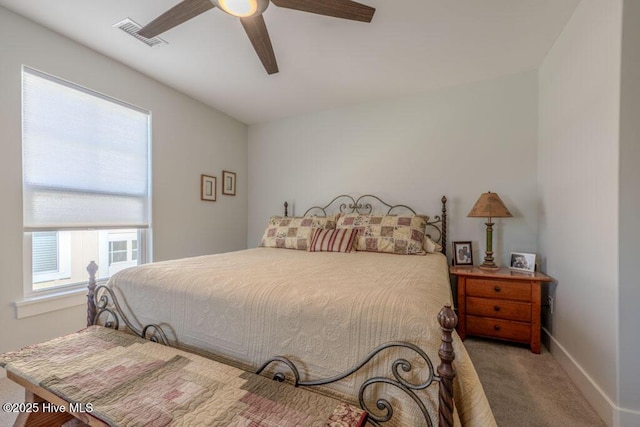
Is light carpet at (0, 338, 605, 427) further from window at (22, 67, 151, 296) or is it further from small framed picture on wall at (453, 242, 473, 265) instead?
window at (22, 67, 151, 296)

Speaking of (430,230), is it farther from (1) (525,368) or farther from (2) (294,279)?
(2) (294,279)

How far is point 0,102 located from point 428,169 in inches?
142

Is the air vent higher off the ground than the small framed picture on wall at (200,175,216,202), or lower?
higher

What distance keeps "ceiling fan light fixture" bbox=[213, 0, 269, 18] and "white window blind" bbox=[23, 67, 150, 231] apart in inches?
68.6

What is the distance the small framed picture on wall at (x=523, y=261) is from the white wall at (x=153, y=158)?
3.35 m

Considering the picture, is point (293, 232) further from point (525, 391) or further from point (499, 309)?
point (525, 391)

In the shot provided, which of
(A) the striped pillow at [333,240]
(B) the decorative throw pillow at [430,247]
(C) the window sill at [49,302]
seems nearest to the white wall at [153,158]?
(C) the window sill at [49,302]

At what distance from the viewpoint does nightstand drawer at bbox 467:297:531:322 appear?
2162mm

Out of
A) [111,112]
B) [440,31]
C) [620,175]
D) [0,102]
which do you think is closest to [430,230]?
[620,175]

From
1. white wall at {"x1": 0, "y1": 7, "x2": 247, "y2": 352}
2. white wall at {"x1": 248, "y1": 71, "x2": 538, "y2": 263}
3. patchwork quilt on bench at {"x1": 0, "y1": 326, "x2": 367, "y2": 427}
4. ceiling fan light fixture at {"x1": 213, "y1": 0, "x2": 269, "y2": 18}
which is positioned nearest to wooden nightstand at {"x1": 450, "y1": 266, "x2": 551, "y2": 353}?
white wall at {"x1": 248, "y1": 71, "x2": 538, "y2": 263}

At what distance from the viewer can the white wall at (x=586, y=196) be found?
1419mm

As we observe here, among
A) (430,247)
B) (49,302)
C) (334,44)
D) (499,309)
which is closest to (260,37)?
(334,44)

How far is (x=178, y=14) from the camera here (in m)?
1.50

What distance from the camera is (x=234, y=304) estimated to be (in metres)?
1.21
